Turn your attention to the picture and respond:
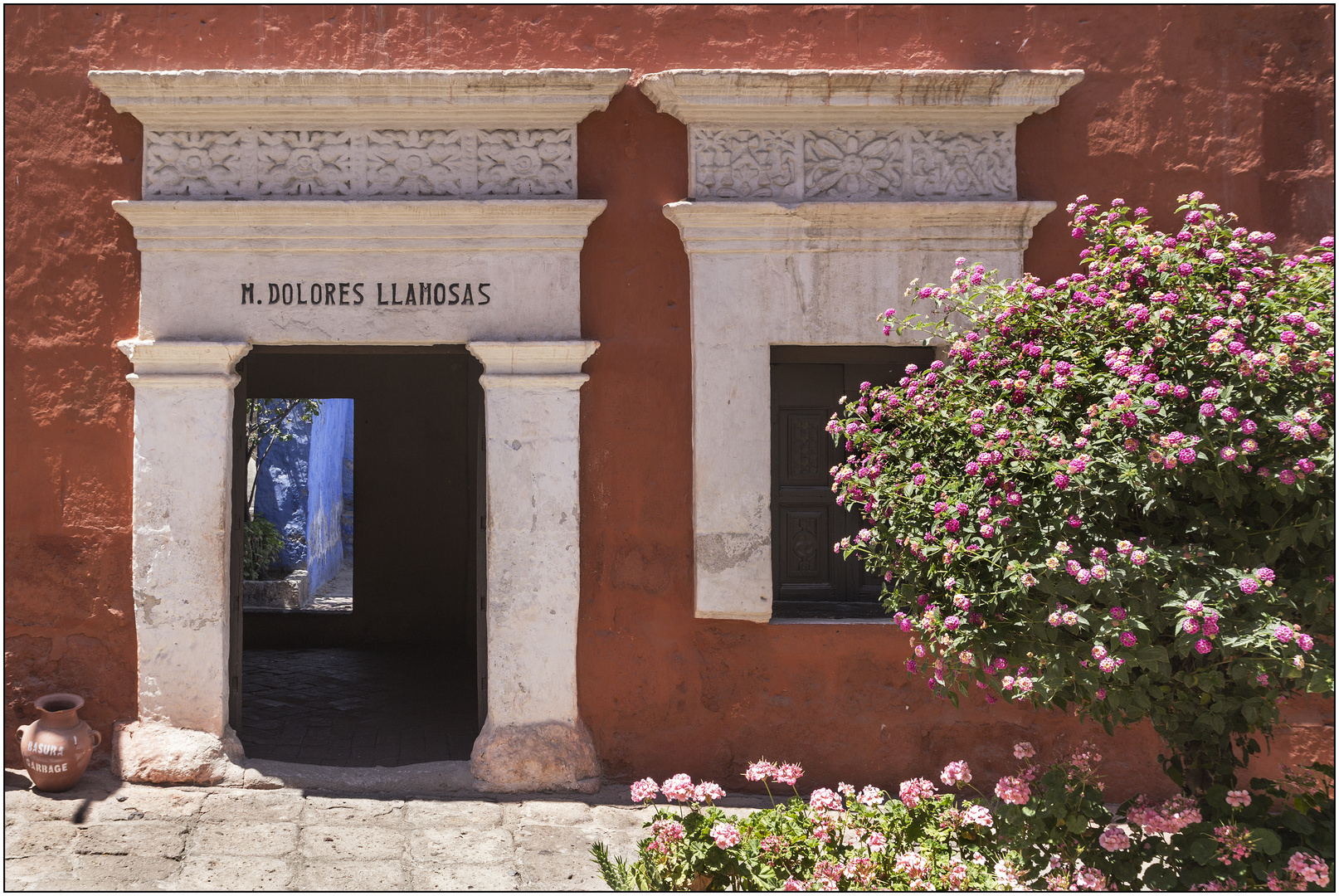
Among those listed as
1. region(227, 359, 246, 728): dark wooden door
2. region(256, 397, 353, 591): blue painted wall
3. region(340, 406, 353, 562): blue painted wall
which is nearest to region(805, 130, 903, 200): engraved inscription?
region(227, 359, 246, 728): dark wooden door

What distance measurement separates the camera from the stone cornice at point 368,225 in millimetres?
4637

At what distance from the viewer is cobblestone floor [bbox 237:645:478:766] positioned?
5227mm

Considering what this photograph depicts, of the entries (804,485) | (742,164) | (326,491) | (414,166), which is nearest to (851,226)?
(742,164)

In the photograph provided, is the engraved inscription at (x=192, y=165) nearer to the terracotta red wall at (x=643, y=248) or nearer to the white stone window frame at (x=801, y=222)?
the terracotta red wall at (x=643, y=248)

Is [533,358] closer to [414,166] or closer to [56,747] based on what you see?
[414,166]

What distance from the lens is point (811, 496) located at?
16.6ft

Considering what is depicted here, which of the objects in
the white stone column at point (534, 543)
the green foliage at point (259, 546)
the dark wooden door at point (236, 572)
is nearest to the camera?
the white stone column at point (534, 543)

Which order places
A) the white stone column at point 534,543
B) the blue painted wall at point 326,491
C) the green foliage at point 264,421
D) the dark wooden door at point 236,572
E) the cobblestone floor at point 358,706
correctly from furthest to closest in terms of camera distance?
the blue painted wall at point 326,491 < the green foliage at point 264,421 < the cobblestone floor at point 358,706 < the dark wooden door at point 236,572 < the white stone column at point 534,543

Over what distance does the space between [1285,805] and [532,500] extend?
10.4 ft

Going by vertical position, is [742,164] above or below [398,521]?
above

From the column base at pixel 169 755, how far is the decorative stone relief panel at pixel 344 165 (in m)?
2.56

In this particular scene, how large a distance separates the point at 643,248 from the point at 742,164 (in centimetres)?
62

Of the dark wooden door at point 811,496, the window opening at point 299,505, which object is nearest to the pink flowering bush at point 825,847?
the dark wooden door at point 811,496

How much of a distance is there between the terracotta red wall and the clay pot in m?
0.22
